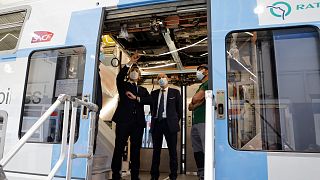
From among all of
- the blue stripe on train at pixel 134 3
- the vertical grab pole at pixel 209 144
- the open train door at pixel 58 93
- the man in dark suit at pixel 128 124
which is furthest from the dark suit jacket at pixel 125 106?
the vertical grab pole at pixel 209 144

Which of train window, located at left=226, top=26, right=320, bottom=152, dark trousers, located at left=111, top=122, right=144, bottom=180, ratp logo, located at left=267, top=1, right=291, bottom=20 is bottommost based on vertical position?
dark trousers, located at left=111, top=122, right=144, bottom=180

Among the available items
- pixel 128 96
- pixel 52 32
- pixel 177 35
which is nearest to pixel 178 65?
pixel 177 35

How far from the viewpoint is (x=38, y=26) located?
2570mm

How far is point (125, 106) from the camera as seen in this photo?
3.35m

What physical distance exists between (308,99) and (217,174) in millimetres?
763

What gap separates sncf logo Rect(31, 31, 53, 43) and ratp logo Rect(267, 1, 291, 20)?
6.36ft

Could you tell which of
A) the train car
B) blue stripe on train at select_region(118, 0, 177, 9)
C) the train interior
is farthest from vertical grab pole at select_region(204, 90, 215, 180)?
blue stripe on train at select_region(118, 0, 177, 9)

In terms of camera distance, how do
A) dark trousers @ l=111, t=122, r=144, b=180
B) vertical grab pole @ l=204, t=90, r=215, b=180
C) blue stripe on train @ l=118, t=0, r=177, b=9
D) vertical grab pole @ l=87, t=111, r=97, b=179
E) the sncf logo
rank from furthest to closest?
1. dark trousers @ l=111, t=122, r=144, b=180
2. the sncf logo
3. blue stripe on train @ l=118, t=0, r=177, b=9
4. vertical grab pole @ l=87, t=111, r=97, b=179
5. vertical grab pole @ l=204, t=90, r=215, b=180

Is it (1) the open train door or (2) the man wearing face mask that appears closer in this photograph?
(1) the open train door

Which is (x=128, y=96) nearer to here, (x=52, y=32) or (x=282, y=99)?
(x=52, y=32)

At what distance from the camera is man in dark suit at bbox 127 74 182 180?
10.8 ft

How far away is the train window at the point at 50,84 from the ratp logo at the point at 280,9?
5.18ft

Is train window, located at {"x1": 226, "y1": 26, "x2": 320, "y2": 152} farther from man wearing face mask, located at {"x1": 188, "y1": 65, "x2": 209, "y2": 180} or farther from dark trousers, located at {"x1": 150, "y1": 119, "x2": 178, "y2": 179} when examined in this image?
dark trousers, located at {"x1": 150, "y1": 119, "x2": 178, "y2": 179}

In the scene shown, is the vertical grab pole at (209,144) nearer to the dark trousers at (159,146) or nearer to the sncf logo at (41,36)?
the sncf logo at (41,36)
